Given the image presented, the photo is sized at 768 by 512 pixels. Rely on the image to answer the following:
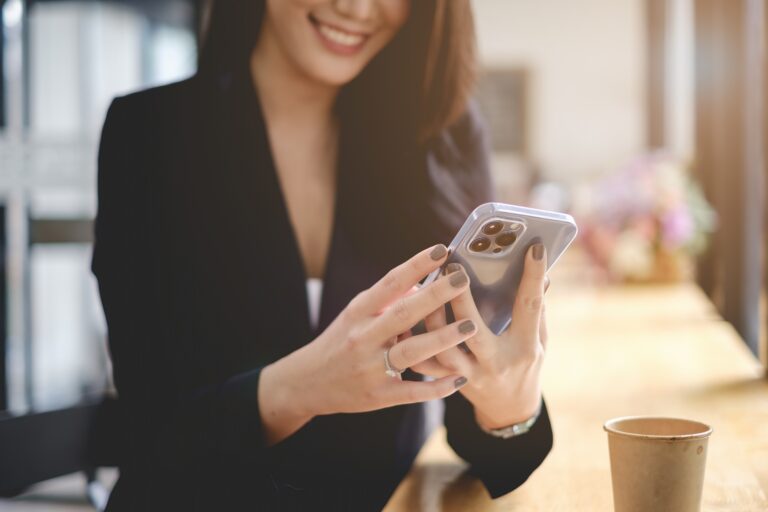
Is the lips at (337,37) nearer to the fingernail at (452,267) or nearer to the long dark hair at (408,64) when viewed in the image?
the long dark hair at (408,64)

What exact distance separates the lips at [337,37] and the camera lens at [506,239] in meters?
0.39

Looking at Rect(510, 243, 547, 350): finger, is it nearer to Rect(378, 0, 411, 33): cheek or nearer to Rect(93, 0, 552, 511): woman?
Rect(93, 0, 552, 511): woman

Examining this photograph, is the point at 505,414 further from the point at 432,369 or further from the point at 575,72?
the point at 575,72

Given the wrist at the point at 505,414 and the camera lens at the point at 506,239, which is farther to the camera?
the wrist at the point at 505,414

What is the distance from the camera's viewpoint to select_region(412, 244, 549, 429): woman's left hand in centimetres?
64

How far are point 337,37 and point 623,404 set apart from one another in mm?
632

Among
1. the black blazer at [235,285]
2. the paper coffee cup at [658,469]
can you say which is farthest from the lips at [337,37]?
the paper coffee cup at [658,469]

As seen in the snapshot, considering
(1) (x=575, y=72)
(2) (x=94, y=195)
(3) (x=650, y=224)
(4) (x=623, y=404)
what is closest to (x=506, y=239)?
(4) (x=623, y=404)

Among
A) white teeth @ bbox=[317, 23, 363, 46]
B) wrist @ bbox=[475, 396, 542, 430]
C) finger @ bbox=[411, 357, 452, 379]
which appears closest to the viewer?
finger @ bbox=[411, 357, 452, 379]

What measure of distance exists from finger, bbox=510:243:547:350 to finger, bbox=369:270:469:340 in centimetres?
7

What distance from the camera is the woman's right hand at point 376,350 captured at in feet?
2.01

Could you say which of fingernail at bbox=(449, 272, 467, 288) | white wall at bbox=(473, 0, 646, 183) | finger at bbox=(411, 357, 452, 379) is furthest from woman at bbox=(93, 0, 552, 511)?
white wall at bbox=(473, 0, 646, 183)

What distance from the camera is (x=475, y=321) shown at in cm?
63

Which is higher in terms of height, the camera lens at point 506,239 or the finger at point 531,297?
the camera lens at point 506,239
